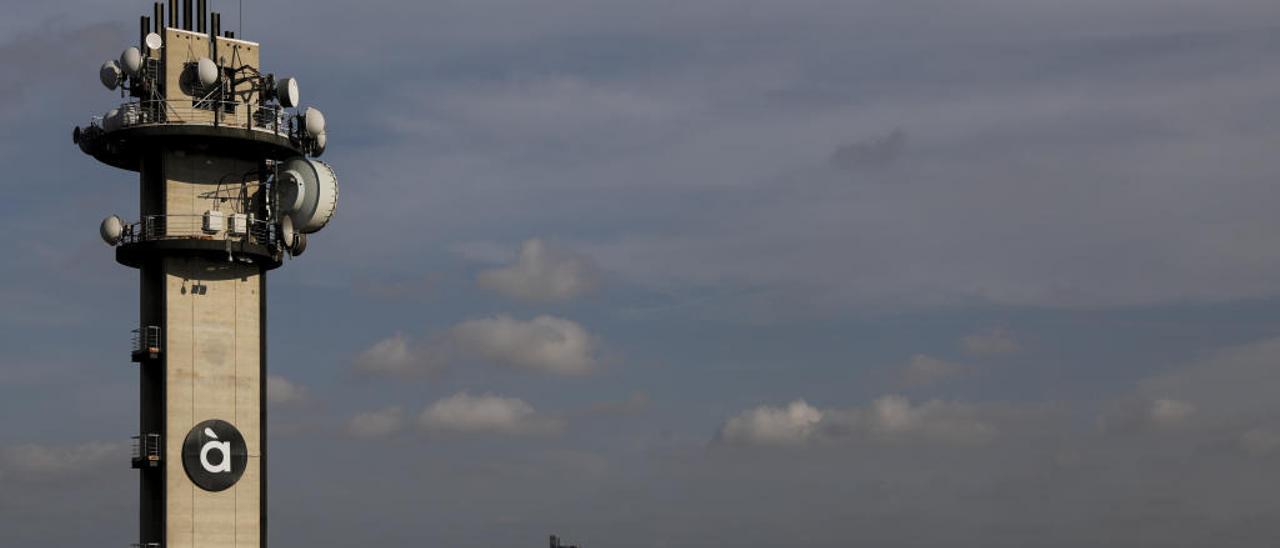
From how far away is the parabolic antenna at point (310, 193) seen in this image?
116m

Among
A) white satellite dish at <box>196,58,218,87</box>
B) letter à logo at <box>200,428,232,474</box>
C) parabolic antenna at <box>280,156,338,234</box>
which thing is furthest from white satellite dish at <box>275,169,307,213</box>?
letter à logo at <box>200,428,232,474</box>

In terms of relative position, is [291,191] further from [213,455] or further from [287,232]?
[213,455]

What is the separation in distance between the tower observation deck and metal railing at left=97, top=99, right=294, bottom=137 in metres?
0.08

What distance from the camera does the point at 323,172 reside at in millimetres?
116688

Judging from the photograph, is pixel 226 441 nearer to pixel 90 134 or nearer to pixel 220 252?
pixel 220 252

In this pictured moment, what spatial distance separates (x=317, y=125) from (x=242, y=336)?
12.8 meters

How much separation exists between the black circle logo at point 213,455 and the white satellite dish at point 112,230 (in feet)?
37.0

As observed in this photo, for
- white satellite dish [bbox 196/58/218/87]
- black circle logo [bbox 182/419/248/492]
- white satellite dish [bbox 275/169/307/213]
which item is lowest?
black circle logo [bbox 182/419/248/492]

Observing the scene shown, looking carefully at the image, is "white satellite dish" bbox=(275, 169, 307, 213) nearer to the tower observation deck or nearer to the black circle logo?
the tower observation deck

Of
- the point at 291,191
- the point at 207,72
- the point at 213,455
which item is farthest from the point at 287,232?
the point at 213,455

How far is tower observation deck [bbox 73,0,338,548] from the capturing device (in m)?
112

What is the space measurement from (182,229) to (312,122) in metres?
9.72

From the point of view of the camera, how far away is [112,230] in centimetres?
11344

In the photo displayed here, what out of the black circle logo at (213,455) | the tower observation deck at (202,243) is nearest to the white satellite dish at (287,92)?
the tower observation deck at (202,243)
